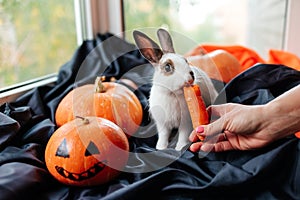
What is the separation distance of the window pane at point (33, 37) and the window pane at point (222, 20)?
0.27 m

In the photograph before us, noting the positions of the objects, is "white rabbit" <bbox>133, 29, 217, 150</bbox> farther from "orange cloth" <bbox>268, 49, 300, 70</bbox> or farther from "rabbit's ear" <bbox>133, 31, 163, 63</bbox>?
"orange cloth" <bbox>268, 49, 300, 70</bbox>

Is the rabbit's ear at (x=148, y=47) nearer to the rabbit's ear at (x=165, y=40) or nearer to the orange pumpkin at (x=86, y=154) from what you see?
the rabbit's ear at (x=165, y=40)

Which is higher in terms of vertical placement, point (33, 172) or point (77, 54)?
point (77, 54)

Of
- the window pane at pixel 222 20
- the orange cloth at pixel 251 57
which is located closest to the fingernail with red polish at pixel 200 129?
the orange cloth at pixel 251 57

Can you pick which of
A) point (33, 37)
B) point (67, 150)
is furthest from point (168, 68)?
point (33, 37)

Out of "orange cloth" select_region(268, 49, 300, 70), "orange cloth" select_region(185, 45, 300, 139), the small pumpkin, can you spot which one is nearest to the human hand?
the small pumpkin

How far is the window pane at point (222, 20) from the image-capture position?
1316 millimetres

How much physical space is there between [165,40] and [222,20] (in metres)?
0.91

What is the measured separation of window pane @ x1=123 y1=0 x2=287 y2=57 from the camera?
1316 mm

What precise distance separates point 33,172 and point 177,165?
0.28 m

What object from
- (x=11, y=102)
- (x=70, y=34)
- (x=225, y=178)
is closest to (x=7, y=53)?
(x=11, y=102)

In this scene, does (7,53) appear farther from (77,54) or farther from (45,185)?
(45,185)

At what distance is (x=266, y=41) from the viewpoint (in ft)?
4.79

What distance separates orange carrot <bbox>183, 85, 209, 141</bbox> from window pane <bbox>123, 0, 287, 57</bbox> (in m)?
0.65
